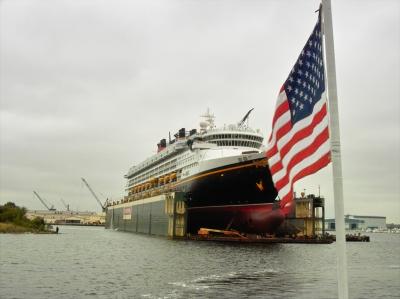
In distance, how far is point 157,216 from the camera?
78.4 metres

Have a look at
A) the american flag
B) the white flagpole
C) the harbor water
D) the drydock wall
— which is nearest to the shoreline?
the drydock wall

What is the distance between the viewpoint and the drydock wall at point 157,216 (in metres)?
66.0

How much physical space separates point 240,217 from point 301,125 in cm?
5189

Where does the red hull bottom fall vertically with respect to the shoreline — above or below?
above

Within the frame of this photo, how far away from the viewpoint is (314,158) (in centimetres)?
806

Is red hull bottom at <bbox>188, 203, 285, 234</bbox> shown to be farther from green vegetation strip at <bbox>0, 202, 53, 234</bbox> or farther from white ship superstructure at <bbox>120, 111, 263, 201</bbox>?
green vegetation strip at <bbox>0, 202, 53, 234</bbox>

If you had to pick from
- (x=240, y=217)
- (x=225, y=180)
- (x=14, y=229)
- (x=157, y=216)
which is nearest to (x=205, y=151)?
(x=225, y=180)

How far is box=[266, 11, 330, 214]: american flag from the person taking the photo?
26.3 ft

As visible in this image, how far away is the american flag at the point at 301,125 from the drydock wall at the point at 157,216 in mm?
56602

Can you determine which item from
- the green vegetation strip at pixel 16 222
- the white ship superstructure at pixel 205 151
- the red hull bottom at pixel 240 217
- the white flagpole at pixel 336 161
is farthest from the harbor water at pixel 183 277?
the green vegetation strip at pixel 16 222

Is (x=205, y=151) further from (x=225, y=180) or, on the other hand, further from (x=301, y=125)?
(x=301, y=125)

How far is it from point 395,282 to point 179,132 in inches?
2090

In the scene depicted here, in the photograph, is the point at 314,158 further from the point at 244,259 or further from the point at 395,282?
the point at 244,259

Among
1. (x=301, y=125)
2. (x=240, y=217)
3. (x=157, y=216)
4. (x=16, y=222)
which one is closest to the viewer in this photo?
(x=301, y=125)
